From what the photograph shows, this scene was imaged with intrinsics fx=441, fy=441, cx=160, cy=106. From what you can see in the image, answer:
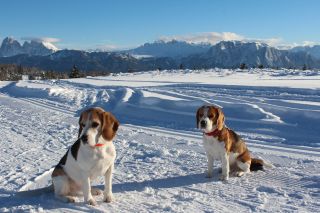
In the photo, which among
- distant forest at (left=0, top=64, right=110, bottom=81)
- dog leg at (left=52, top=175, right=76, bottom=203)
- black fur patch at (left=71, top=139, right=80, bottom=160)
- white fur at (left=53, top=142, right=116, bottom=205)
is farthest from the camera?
distant forest at (left=0, top=64, right=110, bottom=81)

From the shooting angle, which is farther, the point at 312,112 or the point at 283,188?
the point at 312,112

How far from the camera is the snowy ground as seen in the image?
251 inches

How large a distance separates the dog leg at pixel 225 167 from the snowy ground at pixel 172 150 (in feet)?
0.42

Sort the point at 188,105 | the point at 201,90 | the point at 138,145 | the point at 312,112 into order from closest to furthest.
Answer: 1. the point at 138,145
2. the point at 312,112
3. the point at 188,105
4. the point at 201,90

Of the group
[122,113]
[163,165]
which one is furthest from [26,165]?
[122,113]

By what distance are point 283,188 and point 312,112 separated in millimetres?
7240

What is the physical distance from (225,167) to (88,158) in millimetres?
2644

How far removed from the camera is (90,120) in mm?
5453

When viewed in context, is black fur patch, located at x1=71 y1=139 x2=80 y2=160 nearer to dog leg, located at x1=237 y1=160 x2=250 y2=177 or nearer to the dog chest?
the dog chest

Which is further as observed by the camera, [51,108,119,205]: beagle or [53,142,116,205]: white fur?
[53,142,116,205]: white fur

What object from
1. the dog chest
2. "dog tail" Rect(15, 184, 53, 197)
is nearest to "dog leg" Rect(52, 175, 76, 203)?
"dog tail" Rect(15, 184, 53, 197)

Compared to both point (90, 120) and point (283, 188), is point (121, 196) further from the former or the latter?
point (283, 188)

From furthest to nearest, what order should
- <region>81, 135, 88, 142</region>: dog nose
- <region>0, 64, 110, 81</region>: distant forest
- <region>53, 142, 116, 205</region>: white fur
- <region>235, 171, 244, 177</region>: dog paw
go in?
1. <region>0, 64, 110, 81</region>: distant forest
2. <region>235, 171, 244, 177</region>: dog paw
3. <region>53, 142, 116, 205</region>: white fur
4. <region>81, 135, 88, 142</region>: dog nose

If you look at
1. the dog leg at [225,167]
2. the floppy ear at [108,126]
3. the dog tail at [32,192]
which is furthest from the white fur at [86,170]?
the dog leg at [225,167]
